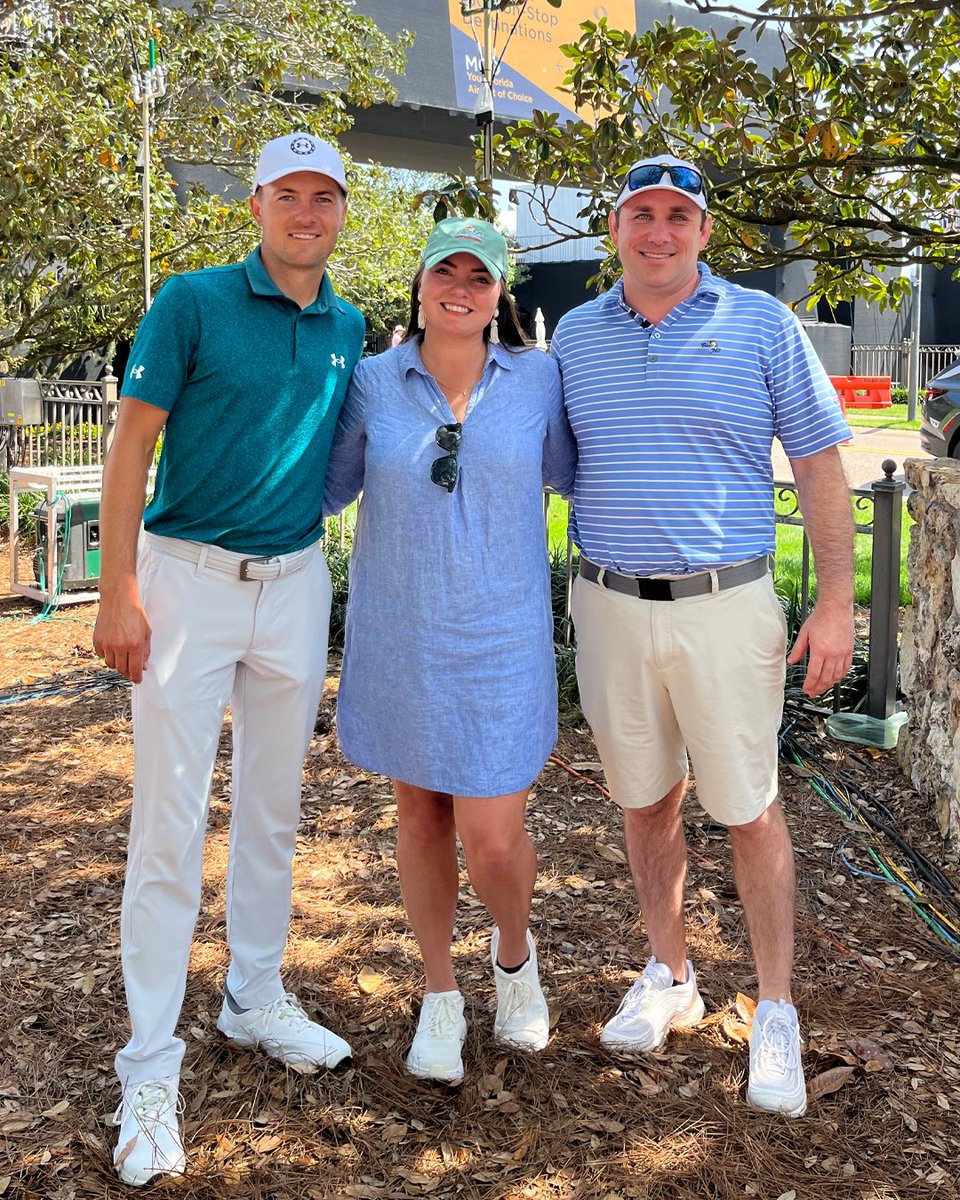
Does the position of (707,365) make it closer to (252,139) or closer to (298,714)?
(298,714)

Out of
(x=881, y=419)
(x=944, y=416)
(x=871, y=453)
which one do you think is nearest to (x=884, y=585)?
(x=944, y=416)

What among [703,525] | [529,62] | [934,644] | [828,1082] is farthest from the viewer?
[529,62]

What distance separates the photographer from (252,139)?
9203 millimetres

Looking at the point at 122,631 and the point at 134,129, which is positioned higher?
the point at 134,129

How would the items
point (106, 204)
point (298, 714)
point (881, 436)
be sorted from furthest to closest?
point (881, 436), point (106, 204), point (298, 714)

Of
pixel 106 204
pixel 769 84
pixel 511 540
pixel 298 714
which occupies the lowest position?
pixel 298 714

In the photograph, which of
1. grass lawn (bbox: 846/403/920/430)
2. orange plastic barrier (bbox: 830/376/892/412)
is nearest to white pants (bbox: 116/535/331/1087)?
grass lawn (bbox: 846/403/920/430)

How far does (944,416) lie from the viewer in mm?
9477

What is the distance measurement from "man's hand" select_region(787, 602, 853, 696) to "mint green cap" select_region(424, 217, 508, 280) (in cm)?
114

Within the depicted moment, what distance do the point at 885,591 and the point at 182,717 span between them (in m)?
3.82

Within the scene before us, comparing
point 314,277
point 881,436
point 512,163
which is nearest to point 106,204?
point 512,163

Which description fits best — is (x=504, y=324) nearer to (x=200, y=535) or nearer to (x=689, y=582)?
(x=689, y=582)

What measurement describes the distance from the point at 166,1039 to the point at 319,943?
3.39 ft

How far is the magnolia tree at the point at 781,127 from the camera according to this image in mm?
4617
